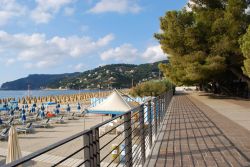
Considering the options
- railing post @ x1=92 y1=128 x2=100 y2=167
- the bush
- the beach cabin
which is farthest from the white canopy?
the bush

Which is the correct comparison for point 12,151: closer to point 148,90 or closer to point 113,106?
point 113,106

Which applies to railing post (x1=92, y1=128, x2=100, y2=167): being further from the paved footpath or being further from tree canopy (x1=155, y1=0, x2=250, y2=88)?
tree canopy (x1=155, y1=0, x2=250, y2=88)

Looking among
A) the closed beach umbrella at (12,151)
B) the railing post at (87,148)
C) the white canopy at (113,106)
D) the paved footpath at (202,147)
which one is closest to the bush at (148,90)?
the white canopy at (113,106)

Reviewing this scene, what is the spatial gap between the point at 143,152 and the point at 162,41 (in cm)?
2080

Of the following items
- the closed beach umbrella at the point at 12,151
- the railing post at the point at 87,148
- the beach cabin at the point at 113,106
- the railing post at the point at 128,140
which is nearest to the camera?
the railing post at the point at 87,148

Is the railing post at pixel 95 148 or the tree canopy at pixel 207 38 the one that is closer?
the railing post at pixel 95 148

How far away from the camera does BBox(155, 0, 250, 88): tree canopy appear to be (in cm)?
2389

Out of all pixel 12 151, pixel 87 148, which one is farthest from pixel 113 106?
pixel 87 148

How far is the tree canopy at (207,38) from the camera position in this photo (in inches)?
941

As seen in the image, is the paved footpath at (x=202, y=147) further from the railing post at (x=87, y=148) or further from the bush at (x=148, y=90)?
the bush at (x=148, y=90)

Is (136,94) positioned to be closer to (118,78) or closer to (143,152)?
(143,152)

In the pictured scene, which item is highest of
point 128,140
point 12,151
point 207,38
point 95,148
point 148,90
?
point 207,38

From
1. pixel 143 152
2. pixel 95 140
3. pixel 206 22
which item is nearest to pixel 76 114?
pixel 206 22

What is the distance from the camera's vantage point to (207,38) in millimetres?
25109
